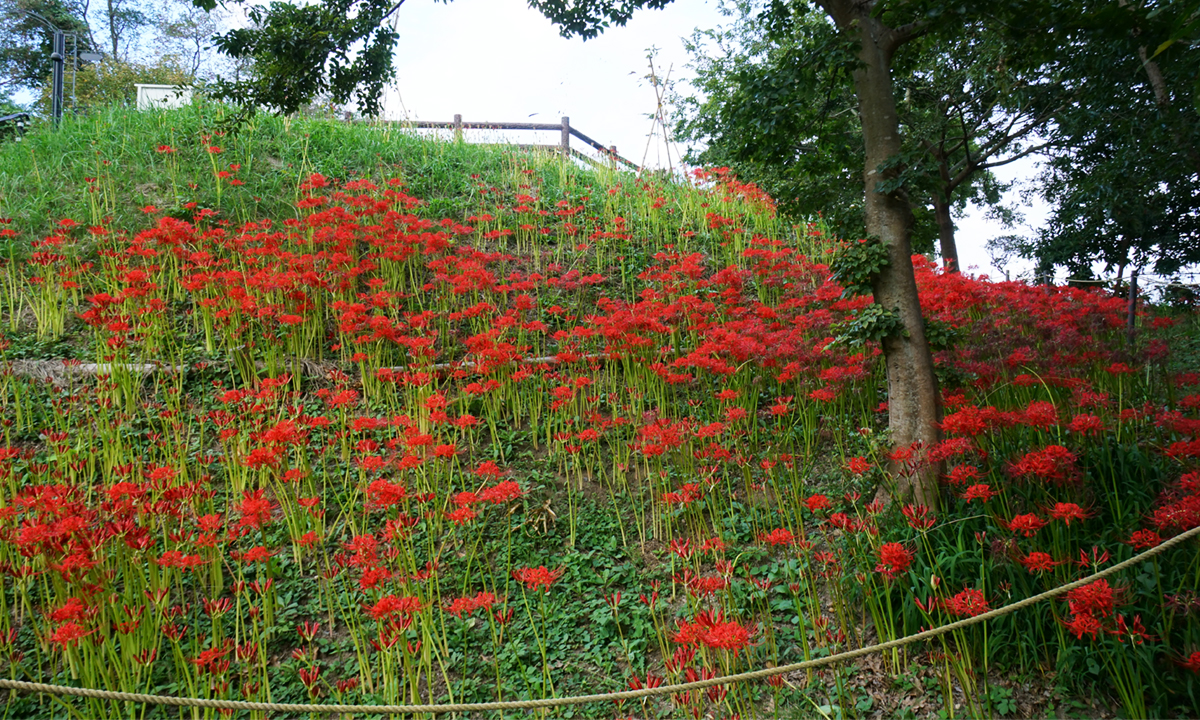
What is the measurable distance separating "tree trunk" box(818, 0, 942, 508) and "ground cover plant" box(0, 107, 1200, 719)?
18 cm

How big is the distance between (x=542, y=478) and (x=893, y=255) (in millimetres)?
2441

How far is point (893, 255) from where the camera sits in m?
3.50

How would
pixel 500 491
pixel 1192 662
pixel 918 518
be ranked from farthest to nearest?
pixel 500 491
pixel 918 518
pixel 1192 662

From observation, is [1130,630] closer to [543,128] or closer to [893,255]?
[893,255]

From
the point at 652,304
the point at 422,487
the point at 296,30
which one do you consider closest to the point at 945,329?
the point at 652,304

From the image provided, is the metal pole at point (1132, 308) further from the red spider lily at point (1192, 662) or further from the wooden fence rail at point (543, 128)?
the wooden fence rail at point (543, 128)

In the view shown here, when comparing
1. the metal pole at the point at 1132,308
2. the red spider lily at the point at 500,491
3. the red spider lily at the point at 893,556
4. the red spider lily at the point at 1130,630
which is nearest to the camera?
the red spider lily at the point at 1130,630

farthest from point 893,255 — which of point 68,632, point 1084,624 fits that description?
point 68,632

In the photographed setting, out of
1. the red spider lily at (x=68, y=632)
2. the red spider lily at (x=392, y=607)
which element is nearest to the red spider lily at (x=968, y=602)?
the red spider lily at (x=392, y=607)

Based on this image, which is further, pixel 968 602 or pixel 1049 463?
pixel 1049 463

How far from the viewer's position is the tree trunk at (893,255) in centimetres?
337

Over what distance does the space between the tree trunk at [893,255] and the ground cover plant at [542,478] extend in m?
0.18

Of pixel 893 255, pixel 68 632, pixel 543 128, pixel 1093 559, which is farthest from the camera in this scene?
pixel 543 128

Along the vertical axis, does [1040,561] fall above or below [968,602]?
above
